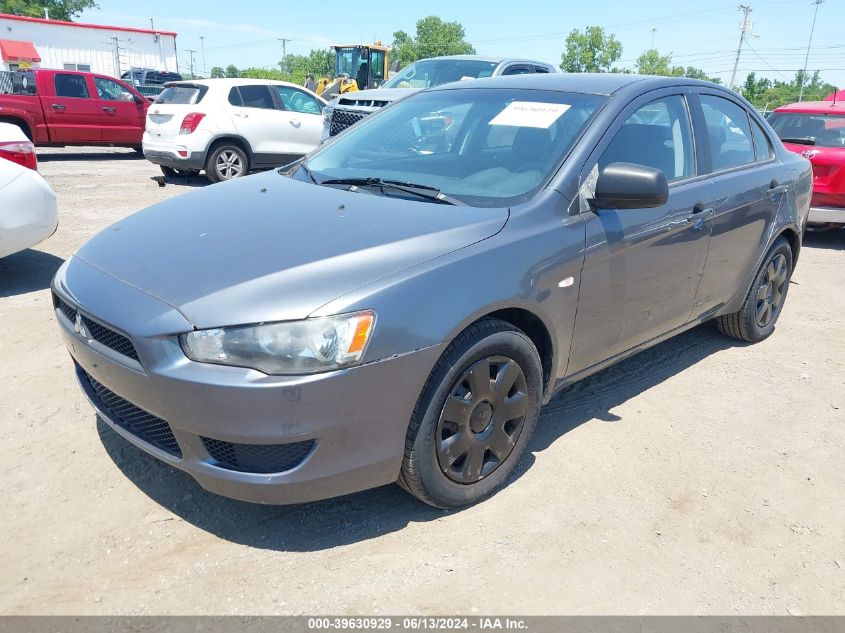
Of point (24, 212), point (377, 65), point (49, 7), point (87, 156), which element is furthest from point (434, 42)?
point (24, 212)

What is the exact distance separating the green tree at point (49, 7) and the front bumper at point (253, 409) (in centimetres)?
7200

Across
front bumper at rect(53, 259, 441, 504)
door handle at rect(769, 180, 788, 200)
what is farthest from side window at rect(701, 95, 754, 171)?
front bumper at rect(53, 259, 441, 504)

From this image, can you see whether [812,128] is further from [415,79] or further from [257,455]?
[257,455]

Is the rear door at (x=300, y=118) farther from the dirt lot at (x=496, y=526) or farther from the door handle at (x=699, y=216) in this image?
the door handle at (x=699, y=216)

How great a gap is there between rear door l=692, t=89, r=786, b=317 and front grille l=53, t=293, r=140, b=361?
3.07 m

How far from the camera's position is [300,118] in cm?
1170

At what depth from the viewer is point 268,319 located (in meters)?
2.26

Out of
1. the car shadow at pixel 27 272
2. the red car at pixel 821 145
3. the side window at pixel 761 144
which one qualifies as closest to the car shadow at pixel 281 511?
the side window at pixel 761 144

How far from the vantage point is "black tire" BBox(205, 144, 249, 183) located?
422 inches

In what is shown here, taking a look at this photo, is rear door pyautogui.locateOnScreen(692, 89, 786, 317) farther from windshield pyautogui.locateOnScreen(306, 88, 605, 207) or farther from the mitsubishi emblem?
the mitsubishi emblem

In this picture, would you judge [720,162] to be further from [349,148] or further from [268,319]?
[268,319]

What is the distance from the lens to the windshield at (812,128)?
27.7 feet

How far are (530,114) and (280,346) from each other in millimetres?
1906
